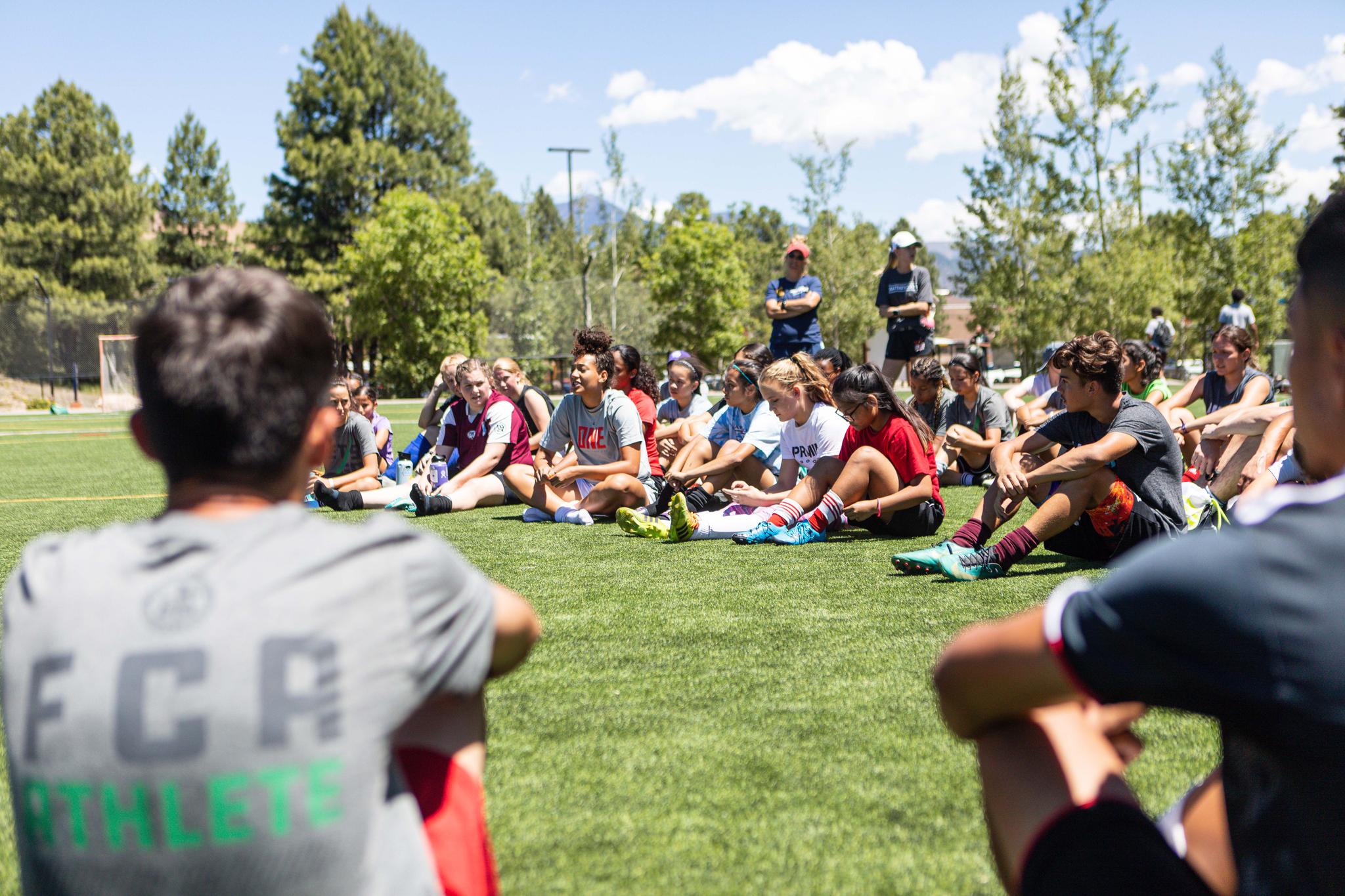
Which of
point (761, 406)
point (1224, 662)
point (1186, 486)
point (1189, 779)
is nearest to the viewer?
point (1224, 662)

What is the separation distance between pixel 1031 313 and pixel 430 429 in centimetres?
2140

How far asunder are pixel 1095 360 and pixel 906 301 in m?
6.69

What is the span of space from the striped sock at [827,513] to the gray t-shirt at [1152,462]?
186 cm

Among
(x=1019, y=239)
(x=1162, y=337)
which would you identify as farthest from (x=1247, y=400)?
(x=1019, y=239)

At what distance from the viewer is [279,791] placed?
4.34 ft

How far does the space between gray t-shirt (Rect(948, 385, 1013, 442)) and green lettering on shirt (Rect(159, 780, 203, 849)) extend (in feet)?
31.9

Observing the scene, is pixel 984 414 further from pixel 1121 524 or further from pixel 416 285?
pixel 416 285

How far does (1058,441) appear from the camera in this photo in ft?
19.7

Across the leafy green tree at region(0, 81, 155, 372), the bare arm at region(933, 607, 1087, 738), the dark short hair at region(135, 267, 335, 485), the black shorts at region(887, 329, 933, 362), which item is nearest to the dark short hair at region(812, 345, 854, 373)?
the black shorts at region(887, 329, 933, 362)

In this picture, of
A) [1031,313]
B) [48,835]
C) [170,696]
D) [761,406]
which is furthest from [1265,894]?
[1031,313]

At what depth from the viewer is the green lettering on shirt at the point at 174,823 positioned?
1.30 metres

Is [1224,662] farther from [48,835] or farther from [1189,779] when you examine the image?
[1189,779]

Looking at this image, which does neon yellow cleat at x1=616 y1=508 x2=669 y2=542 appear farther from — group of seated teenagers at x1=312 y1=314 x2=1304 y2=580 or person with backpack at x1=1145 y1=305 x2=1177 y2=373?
person with backpack at x1=1145 y1=305 x2=1177 y2=373

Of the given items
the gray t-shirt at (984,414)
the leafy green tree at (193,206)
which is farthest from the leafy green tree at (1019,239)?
the leafy green tree at (193,206)
